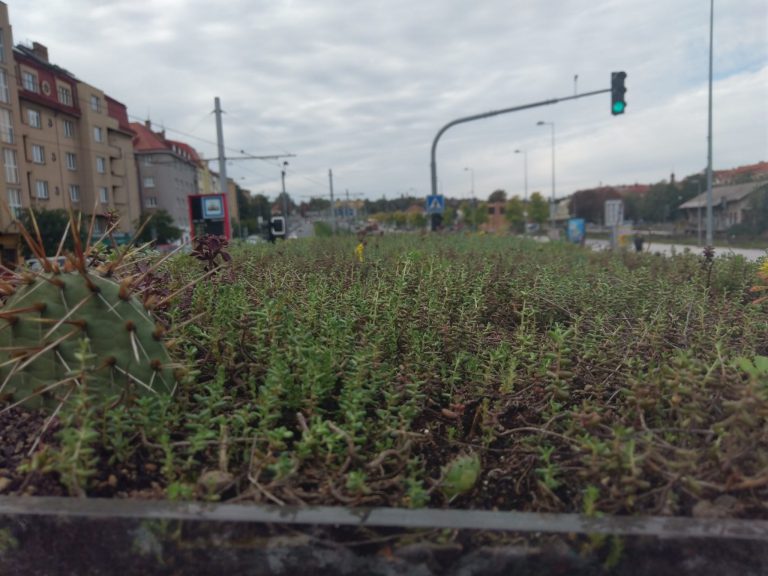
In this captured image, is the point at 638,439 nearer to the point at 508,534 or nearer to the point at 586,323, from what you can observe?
the point at 508,534

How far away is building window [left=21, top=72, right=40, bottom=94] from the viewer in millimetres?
39497

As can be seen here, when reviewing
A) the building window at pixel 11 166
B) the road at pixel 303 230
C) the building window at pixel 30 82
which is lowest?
the road at pixel 303 230

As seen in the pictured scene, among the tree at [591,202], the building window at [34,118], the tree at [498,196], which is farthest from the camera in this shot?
the tree at [498,196]

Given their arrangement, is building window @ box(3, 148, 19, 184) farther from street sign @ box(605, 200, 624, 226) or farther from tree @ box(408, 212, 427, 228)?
tree @ box(408, 212, 427, 228)

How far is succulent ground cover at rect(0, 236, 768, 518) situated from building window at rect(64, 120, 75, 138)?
52.2 metres

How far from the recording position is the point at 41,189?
4300 centimetres

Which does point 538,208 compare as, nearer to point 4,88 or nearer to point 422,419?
point 4,88

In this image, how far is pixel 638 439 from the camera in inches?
71.1

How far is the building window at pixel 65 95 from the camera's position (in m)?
44.7

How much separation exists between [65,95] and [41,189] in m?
8.40

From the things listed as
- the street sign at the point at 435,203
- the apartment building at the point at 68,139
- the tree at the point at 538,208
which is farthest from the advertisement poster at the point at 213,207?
the tree at the point at 538,208

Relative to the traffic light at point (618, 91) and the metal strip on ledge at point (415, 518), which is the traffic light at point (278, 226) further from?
the metal strip on ledge at point (415, 518)

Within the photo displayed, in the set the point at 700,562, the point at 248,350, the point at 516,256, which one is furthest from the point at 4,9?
the point at 700,562

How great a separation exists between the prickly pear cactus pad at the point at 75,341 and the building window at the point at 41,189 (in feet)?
155
